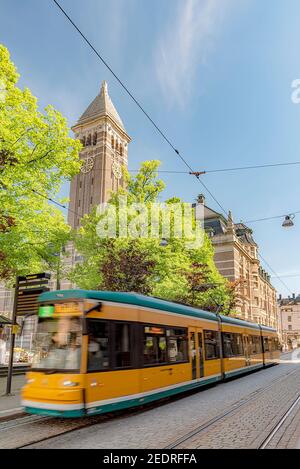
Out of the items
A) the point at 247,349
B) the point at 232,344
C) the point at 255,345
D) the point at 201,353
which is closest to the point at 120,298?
the point at 201,353

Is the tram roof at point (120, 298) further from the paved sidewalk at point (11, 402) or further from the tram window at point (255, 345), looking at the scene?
the tram window at point (255, 345)

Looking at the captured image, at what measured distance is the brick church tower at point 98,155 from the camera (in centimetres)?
5662

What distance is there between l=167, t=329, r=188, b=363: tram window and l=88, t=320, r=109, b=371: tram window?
3.16 m

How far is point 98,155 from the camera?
198ft

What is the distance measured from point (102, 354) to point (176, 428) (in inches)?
83.8

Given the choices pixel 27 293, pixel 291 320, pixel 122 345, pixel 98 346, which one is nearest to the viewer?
pixel 98 346

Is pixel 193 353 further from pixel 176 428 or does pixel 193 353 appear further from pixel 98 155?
pixel 98 155

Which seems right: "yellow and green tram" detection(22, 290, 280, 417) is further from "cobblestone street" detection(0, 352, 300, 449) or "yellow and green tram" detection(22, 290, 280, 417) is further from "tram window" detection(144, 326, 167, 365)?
"cobblestone street" detection(0, 352, 300, 449)

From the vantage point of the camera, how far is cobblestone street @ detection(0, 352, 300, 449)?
644 cm

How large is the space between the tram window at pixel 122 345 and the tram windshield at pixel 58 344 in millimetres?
1113

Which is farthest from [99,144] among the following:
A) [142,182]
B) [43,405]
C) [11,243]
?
[43,405]

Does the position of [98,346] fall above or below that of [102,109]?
below

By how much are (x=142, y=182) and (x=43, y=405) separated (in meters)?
18.5
